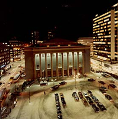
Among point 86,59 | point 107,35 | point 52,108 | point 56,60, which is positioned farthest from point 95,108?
point 107,35

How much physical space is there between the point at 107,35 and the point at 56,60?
200 ft

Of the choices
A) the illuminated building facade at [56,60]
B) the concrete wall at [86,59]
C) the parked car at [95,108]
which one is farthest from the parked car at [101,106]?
the concrete wall at [86,59]

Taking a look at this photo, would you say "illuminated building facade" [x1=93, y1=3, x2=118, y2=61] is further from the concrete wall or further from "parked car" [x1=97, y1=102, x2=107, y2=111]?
"parked car" [x1=97, y1=102, x2=107, y2=111]

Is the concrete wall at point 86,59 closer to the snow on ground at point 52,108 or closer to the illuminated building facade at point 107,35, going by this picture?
the snow on ground at point 52,108

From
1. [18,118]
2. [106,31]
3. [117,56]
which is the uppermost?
[106,31]

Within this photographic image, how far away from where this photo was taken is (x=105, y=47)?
4277 inches

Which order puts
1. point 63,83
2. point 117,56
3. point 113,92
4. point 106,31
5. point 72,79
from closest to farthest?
point 113,92
point 63,83
point 72,79
point 117,56
point 106,31

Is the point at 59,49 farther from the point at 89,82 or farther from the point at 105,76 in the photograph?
the point at 105,76

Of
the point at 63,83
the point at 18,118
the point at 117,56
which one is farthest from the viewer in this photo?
the point at 117,56

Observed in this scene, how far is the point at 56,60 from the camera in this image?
61.2 metres

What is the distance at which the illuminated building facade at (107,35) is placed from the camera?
98188 mm

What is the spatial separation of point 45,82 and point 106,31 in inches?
2954

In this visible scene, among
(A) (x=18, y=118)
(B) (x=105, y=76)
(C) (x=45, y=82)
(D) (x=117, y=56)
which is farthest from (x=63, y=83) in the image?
(D) (x=117, y=56)

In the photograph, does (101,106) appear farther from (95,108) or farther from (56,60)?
(56,60)
